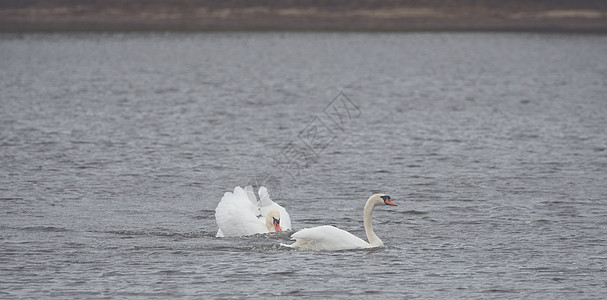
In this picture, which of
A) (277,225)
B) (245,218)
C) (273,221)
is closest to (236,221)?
(245,218)

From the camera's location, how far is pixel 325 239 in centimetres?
1614

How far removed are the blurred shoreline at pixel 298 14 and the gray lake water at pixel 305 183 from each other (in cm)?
4024

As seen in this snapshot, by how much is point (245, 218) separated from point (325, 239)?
195 cm

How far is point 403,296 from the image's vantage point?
13.6m

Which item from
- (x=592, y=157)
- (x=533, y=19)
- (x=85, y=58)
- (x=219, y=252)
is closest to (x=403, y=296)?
(x=219, y=252)

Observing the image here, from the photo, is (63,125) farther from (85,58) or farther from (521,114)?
(85,58)

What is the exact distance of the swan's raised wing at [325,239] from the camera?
52.8 feet

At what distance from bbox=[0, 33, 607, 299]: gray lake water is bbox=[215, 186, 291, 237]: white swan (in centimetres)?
24

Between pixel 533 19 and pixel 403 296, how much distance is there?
83.9 meters

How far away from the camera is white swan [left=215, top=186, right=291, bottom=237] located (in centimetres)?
1730

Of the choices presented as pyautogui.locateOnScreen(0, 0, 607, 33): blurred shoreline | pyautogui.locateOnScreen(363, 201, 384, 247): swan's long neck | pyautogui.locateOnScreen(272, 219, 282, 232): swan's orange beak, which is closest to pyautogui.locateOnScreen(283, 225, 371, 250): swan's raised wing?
pyautogui.locateOnScreen(363, 201, 384, 247): swan's long neck

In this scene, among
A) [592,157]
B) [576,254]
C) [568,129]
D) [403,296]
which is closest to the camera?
[403,296]

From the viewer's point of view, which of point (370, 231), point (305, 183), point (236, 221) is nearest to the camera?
point (370, 231)

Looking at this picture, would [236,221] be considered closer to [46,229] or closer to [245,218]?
[245,218]
